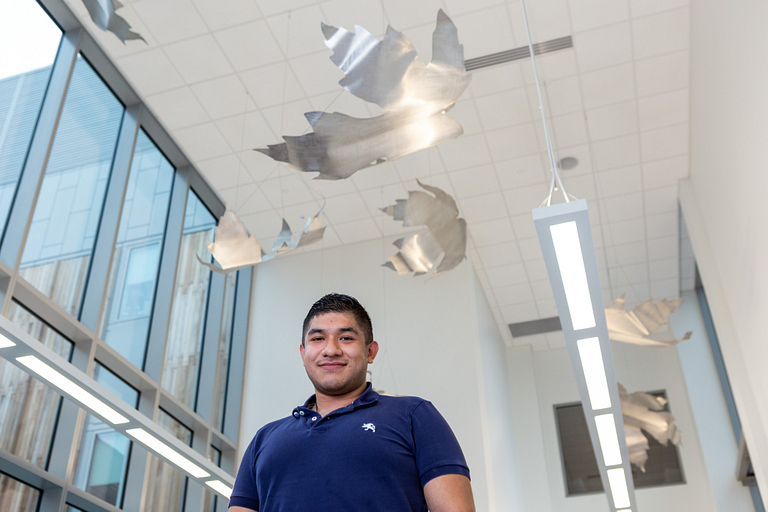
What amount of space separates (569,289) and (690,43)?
159 inches

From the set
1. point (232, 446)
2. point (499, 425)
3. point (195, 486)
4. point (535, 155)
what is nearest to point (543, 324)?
point (499, 425)

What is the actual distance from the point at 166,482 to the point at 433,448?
20.1ft

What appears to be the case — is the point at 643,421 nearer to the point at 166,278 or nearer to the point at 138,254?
the point at 166,278

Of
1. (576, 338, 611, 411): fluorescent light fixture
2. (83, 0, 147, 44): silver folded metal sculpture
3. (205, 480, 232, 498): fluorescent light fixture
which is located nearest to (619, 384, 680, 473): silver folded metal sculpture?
(576, 338, 611, 411): fluorescent light fixture

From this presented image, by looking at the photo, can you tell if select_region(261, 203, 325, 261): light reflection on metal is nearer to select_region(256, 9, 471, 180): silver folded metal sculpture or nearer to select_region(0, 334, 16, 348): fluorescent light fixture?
select_region(256, 9, 471, 180): silver folded metal sculpture

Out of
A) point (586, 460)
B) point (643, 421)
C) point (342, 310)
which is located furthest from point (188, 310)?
point (342, 310)

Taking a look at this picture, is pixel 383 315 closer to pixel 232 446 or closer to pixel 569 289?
pixel 232 446

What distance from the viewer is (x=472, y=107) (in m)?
6.82

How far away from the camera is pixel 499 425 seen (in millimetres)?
8797

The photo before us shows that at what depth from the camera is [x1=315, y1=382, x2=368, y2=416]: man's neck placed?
1.30 metres

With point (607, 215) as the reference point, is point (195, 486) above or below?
below

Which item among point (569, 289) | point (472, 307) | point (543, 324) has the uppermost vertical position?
point (543, 324)

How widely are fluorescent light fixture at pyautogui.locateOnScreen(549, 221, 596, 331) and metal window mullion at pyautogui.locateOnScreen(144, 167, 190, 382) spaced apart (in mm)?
4515

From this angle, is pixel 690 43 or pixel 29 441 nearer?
pixel 29 441
